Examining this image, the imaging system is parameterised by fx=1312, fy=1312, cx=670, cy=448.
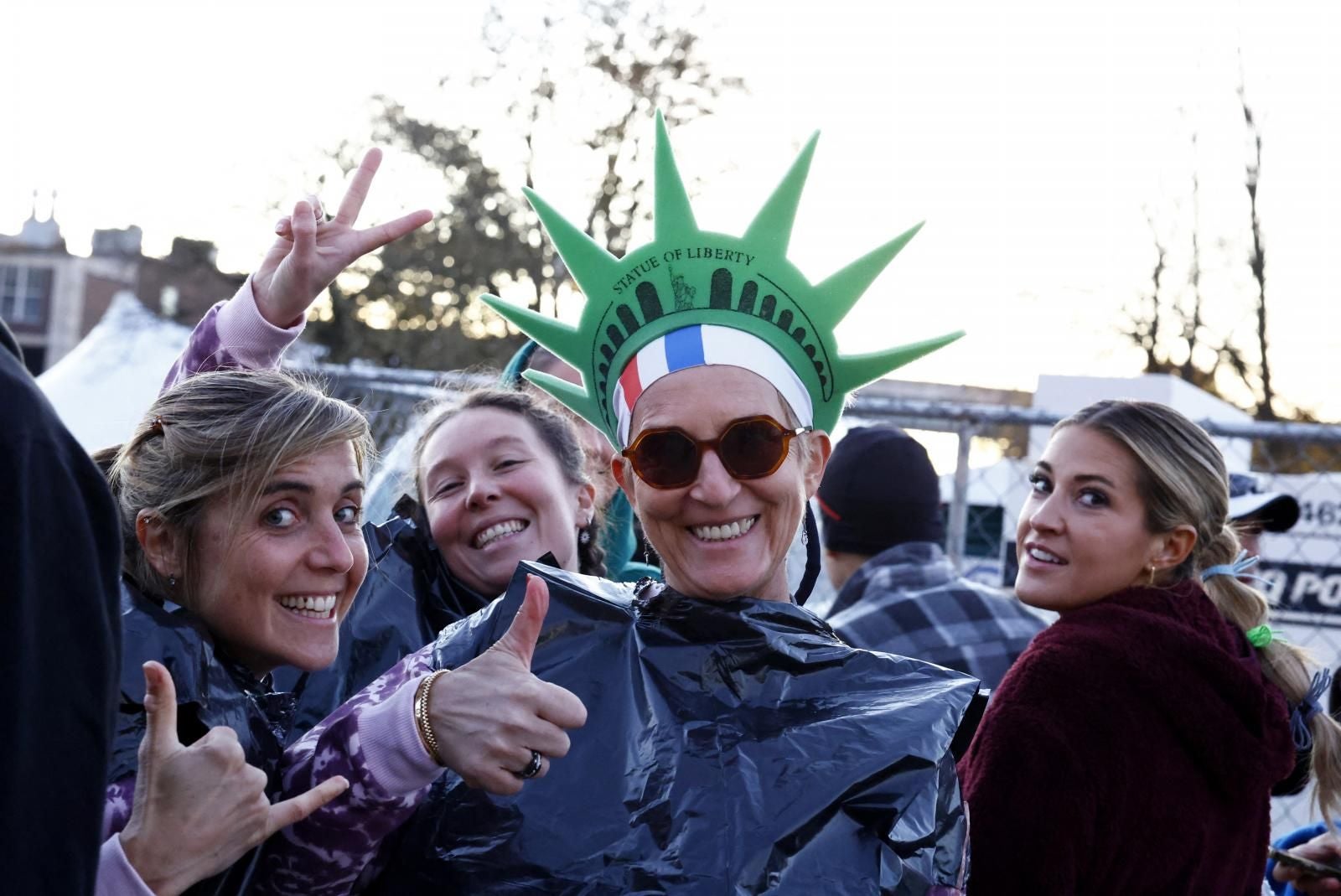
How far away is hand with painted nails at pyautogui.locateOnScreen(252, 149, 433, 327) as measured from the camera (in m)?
2.49

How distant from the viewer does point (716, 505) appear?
77.2 inches

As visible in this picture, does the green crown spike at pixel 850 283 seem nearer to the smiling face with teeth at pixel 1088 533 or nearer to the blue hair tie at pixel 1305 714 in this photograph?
the smiling face with teeth at pixel 1088 533

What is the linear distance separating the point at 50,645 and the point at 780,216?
1.38 m

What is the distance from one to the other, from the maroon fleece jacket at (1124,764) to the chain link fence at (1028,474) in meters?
1.48

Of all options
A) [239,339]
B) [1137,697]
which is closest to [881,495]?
[1137,697]

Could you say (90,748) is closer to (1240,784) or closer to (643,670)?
(643,670)

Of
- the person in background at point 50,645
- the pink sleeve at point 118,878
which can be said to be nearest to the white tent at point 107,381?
the pink sleeve at point 118,878

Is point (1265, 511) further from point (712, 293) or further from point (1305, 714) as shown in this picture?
point (712, 293)

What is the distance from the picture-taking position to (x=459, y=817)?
1.77 meters

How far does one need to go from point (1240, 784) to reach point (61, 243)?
152 ft

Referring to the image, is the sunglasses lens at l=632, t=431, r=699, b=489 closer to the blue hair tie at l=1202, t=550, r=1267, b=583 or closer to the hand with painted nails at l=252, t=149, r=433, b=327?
the hand with painted nails at l=252, t=149, r=433, b=327

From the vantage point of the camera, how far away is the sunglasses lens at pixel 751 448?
1.96 metres

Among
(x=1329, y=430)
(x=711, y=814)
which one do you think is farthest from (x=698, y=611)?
Result: (x=1329, y=430)

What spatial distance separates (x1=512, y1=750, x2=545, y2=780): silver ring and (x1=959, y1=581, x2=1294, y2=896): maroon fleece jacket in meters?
0.89
